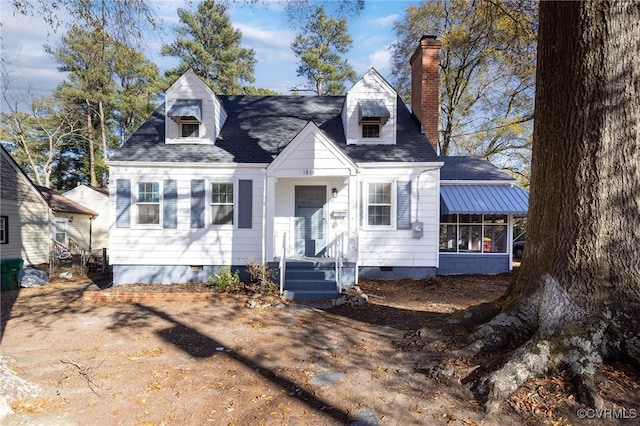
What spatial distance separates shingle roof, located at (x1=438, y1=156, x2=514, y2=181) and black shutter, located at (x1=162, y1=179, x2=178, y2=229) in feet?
30.3

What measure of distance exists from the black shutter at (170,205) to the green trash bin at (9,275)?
6.03m

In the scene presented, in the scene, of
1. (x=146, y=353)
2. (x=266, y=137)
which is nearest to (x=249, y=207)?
(x=266, y=137)

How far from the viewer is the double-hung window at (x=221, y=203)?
10.1 metres

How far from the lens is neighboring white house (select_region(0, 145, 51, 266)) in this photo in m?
13.6

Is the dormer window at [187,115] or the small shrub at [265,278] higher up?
the dormer window at [187,115]

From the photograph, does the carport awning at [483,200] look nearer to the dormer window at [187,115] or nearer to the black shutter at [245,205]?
the black shutter at [245,205]

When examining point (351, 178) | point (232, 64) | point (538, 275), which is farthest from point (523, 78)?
point (232, 64)

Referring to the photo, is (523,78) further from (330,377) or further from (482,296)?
(330,377)

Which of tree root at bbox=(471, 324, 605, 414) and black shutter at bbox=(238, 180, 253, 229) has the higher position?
black shutter at bbox=(238, 180, 253, 229)

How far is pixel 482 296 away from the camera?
28.7 ft

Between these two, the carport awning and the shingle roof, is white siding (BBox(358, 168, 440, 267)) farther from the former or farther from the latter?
the shingle roof

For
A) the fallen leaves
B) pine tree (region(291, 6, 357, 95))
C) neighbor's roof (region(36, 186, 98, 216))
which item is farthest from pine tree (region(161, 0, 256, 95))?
the fallen leaves

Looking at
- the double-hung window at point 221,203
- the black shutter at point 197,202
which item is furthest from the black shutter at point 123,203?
the double-hung window at point 221,203

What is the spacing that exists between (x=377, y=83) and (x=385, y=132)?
65.1 inches
